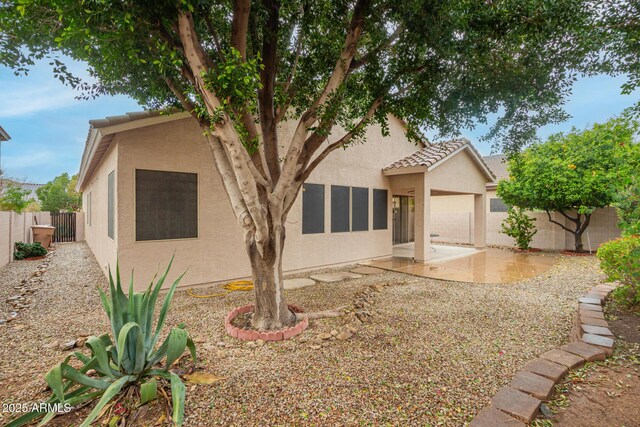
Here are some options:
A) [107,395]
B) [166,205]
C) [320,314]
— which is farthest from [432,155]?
[107,395]

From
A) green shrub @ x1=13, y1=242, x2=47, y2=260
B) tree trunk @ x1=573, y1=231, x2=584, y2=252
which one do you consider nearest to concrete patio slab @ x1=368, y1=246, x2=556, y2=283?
tree trunk @ x1=573, y1=231, x2=584, y2=252

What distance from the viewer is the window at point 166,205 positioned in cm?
648

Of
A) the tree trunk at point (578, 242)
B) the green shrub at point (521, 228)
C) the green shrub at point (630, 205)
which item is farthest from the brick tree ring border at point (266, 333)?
the tree trunk at point (578, 242)

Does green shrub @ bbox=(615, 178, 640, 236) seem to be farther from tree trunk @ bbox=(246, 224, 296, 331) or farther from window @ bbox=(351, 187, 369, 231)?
window @ bbox=(351, 187, 369, 231)

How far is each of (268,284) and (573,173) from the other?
42.7 ft

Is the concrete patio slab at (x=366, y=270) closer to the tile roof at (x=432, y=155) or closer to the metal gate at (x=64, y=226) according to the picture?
the tile roof at (x=432, y=155)

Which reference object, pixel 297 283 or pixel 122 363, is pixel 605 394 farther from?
pixel 297 283

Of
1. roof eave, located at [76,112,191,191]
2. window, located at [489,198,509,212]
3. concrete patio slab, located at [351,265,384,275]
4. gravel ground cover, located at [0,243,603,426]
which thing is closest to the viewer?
→ gravel ground cover, located at [0,243,603,426]

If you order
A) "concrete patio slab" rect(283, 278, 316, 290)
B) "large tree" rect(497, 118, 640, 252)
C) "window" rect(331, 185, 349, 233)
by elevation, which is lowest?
"concrete patio slab" rect(283, 278, 316, 290)

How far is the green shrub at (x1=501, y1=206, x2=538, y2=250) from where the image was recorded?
13875mm

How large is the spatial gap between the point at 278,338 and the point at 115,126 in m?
5.16

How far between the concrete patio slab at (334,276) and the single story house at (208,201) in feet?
2.68

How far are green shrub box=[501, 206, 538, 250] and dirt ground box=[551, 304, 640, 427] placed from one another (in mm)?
11221

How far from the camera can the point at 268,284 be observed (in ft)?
15.0
